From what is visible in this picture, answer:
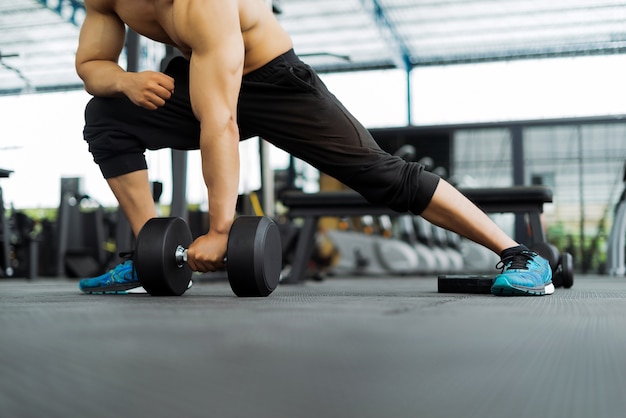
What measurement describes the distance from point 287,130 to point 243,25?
254mm

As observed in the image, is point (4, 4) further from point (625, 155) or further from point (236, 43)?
point (236, 43)

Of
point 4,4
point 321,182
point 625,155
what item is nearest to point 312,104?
point 321,182

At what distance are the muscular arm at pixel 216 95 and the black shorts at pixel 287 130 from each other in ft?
0.50

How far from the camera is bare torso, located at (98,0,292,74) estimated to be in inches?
58.2

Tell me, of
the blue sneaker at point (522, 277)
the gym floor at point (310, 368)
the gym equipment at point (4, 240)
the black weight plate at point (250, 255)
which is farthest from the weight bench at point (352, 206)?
the gym equipment at point (4, 240)

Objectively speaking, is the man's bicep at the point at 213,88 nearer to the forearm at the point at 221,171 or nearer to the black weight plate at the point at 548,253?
the forearm at the point at 221,171

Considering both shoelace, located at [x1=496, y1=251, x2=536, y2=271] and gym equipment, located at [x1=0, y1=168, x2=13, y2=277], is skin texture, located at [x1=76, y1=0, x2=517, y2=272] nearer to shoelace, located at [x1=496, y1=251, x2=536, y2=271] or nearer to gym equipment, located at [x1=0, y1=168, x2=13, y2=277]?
shoelace, located at [x1=496, y1=251, x2=536, y2=271]

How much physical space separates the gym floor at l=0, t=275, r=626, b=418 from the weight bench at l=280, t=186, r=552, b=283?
1768 mm

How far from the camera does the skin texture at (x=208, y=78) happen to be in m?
1.39

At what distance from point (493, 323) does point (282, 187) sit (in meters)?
4.84

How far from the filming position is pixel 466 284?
69.9 inches

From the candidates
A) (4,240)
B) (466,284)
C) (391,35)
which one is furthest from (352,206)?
(391,35)

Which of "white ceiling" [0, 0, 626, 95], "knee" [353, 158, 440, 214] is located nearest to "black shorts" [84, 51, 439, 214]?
"knee" [353, 158, 440, 214]

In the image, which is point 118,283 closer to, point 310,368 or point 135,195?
point 135,195
